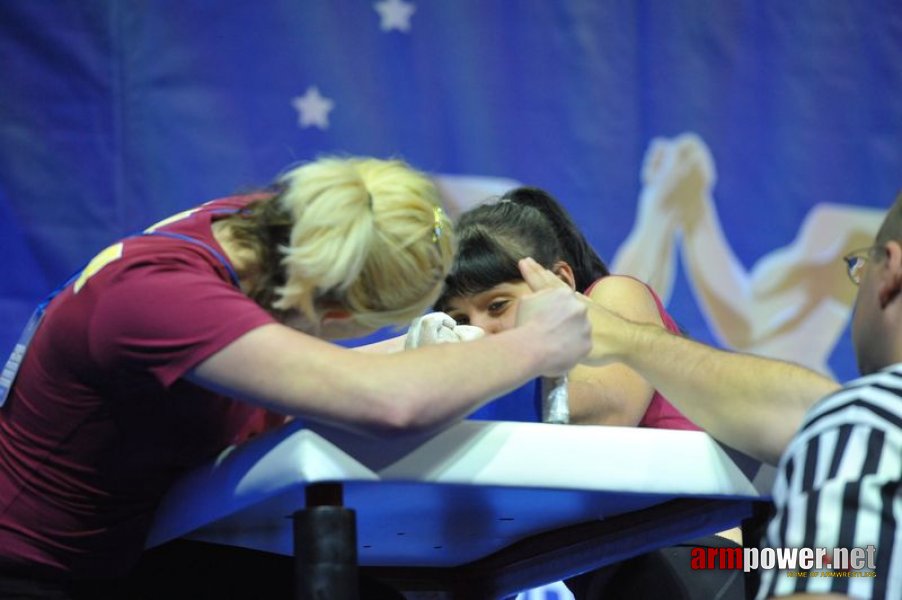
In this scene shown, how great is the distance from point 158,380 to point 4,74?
1.25 m

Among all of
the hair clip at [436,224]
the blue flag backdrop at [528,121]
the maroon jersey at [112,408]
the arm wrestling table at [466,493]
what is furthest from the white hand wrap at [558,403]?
the blue flag backdrop at [528,121]

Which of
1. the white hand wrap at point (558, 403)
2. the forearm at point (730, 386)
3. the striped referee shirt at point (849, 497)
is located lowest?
the striped referee shirt at point (849, 497)

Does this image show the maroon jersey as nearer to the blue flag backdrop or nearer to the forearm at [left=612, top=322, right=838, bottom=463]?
the forearm at [left=612, top=322, right=838, bottom=463]

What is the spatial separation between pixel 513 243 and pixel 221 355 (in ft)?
3.17

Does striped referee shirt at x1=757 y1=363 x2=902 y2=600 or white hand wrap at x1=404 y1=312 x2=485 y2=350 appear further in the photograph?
white hand wrap at x1=404 y1=312 x2=485 y2=350

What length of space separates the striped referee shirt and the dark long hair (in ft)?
3.29

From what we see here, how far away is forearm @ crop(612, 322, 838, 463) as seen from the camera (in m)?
1.26

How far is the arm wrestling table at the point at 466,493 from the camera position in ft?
3.77

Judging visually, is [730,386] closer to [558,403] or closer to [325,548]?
[558,403]

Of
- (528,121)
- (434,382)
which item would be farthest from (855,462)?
(528,121)

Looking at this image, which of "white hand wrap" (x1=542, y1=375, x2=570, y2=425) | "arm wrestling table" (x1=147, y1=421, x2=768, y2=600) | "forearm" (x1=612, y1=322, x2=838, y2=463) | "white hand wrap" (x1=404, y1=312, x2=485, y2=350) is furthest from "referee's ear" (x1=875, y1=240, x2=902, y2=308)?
"white hand wrap" (x1=404, y1=312, x2=485, y2=350)

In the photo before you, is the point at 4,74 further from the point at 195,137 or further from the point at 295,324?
the point at 295,324

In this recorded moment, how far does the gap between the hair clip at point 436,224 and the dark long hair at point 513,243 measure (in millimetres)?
599

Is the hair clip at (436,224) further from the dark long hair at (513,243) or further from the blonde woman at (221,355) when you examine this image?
the dark long hair at (513,243)
